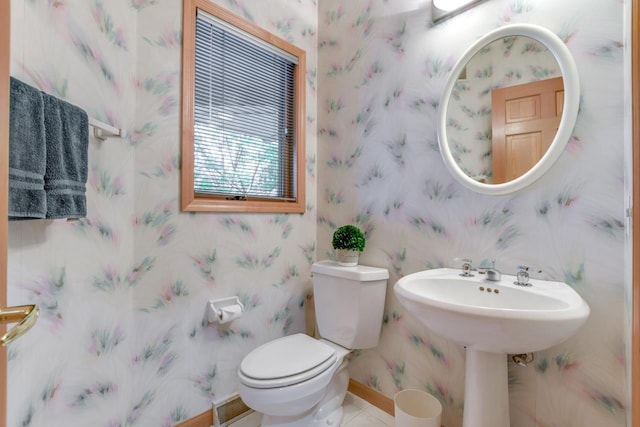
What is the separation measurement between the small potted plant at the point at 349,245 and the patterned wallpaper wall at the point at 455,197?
0.13 meters

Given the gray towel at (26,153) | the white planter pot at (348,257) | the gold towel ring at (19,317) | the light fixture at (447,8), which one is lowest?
the white planter pot at (348,257)

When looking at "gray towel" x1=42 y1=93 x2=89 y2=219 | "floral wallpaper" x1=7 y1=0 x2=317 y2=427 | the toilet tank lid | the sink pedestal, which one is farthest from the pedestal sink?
"gray towel" x1=42 y1=93 x2=89 y2=219

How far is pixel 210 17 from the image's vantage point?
1550mm

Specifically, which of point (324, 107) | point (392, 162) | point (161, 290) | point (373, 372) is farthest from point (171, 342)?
point (324, 107)

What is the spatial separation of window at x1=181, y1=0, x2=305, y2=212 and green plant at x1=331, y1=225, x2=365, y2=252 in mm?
403

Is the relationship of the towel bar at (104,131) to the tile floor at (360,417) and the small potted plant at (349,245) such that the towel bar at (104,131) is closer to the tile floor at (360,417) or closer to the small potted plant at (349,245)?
the small potted plant at (349,245)

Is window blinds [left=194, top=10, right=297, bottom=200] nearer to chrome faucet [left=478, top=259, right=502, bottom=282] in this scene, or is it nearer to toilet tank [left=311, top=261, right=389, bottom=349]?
toilet tank [left=311, top=261, right=389, bottom=349]

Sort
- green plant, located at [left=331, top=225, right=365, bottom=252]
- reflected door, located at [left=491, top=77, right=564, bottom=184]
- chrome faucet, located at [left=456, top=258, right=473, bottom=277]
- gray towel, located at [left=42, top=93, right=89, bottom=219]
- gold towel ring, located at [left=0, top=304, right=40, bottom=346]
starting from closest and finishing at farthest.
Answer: gold towel ring, located at [left=0, top=304, right=40, bottom=346] < gray towel, located at [left=42, top=93, right=89, bottom=219] < reflected door, located at [left=491, top=77, right=564, bottom=184] < chrome faucet, located at [left=456, top=258, right=473, bottom=277] < green plant, located at [left=331, top=225, right=365, bottom=252]

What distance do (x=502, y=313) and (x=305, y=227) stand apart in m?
1.31

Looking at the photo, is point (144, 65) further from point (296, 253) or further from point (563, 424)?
point (563, 424)

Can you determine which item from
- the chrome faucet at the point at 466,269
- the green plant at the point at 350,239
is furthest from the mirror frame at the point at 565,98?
the green plant at the point at 350,239

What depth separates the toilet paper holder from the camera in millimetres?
1459

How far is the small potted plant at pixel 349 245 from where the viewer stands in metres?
1.60

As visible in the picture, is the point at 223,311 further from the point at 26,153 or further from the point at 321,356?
the point at 26,153
